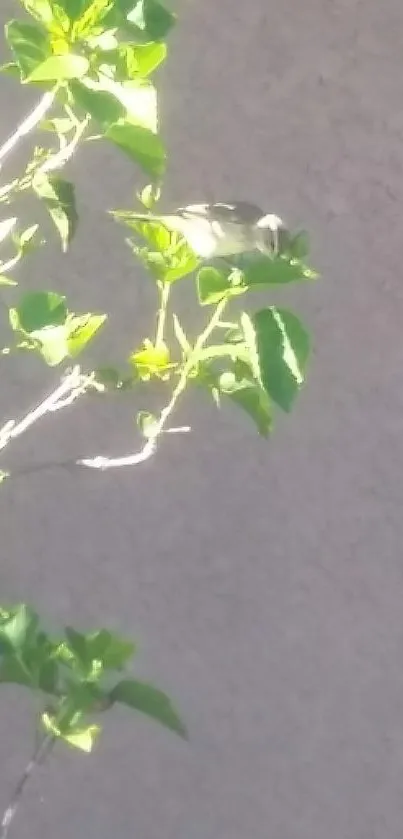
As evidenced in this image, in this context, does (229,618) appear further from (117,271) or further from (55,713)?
(55,713)

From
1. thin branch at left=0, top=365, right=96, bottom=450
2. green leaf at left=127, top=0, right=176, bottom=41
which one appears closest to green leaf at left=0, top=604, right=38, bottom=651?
thin branch at left=0, top=365, right=96, bottom=450

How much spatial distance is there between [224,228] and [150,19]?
14cm

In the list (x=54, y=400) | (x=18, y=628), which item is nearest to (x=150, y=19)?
(x=54, y=400)

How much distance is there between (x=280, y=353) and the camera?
1.82 ft

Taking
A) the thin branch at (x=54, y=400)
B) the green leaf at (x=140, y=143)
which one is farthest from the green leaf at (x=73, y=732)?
the green leaf at (x=140, y=143)

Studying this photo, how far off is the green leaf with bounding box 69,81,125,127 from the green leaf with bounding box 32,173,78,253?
145 millimetres

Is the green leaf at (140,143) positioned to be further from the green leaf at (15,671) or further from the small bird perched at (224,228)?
the green leaf at (15,671)

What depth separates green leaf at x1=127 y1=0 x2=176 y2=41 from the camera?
588 millimetres

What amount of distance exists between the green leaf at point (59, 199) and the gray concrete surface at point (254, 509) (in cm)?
A: 41

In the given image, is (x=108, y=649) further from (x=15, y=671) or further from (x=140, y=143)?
(x=140, y=143)

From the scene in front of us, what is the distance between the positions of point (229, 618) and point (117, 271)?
1.39 feet

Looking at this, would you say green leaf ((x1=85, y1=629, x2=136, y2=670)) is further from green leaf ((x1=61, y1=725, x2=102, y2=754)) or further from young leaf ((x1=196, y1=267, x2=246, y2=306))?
young leaf ((x1=196, y1=267, x2=246, y2=306))

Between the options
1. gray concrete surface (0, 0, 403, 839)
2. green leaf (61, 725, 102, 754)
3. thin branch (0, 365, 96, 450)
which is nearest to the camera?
green leaf (61, 725, 102, 754)

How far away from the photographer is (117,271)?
107cm
